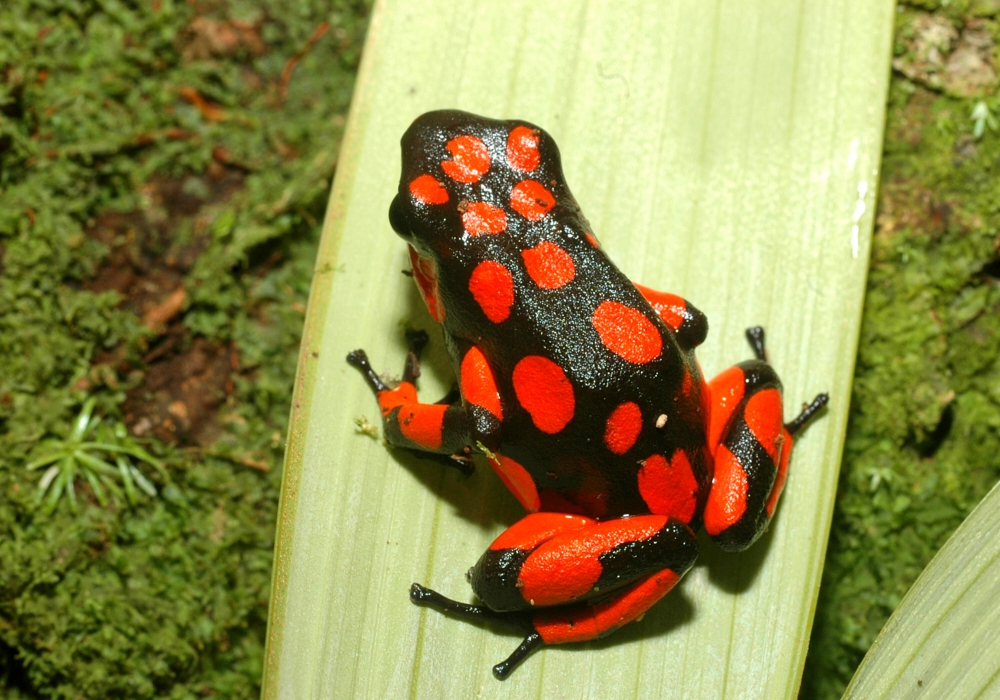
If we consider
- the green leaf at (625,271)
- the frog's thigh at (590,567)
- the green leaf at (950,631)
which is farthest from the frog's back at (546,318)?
the green leaf at (950,631)

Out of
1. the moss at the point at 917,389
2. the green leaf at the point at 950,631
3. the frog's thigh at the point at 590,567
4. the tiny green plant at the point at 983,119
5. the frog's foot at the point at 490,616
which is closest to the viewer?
the green leaf at the point at 950,631

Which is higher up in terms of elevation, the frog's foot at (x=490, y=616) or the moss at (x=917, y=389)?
the moss at (x=917, y=389)

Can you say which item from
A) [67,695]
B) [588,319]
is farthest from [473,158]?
[67,695]

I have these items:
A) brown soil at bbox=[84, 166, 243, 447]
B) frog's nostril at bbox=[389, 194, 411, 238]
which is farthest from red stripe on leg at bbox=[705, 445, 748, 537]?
brown soil at bbox=[84, 166, 243, 447]

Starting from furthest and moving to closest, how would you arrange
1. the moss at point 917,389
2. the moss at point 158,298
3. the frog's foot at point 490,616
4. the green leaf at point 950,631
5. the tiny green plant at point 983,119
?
1. the tiny green plant at point 983,119
2. the moss at point 917,389
3. the moss at point 158,298
4. the frog's foot at point 490,616
5. the green leaf at point 950,631

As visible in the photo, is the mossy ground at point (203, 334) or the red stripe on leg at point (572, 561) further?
the mossy ground at point (203, 334)

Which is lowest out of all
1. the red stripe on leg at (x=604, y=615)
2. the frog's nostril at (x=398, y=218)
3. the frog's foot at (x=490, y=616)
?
the frog's foot at (x=490, y=616)

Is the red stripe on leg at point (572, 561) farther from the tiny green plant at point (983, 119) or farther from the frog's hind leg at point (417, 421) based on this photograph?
the tiny green plant at point (983, 119)

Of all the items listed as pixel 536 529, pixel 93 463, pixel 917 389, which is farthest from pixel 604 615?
pixel 93 463

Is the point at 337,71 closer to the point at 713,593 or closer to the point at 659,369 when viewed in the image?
the point at 659,369
